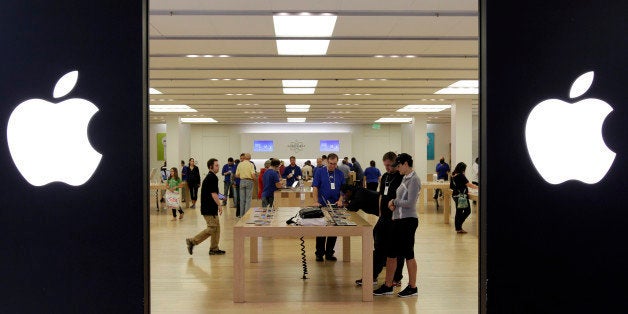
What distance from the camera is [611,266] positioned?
109 inches

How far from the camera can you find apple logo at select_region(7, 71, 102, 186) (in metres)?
2.71

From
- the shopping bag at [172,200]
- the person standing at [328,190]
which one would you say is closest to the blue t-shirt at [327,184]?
the person standing at [328,190]

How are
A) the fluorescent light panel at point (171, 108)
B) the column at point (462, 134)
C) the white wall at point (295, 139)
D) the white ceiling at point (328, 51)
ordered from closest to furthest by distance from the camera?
the white ceiling at point (328, 51)
the column at point (462, 134)
the fluorescent light panel at point (171, 108)
the white wall at point (295, 139)

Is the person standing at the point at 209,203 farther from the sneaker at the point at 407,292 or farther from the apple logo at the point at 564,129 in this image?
the apple logo at the point at 564,129

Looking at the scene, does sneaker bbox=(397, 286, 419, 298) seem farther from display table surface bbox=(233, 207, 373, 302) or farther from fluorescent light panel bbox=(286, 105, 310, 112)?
fluorescent light panel bbox=(286, 105, 310, 112)

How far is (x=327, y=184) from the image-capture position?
8641 millimetres

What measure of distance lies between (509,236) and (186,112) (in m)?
20.3

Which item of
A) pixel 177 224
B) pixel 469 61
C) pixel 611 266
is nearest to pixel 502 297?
pixel 611 266

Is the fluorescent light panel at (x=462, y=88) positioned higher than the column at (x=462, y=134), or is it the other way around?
the fluorescent light panel at (x=462, y=88)

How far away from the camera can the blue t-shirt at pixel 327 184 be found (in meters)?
8.56

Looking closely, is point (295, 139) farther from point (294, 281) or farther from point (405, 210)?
point (405, 210)

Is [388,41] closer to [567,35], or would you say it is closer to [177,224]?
[567,35]

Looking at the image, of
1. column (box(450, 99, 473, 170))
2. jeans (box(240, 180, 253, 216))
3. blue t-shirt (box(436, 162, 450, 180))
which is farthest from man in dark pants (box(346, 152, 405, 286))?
blue t-shirt (box(436, 162, 450, 180))

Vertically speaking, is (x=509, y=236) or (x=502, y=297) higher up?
(x=509, y=236)
